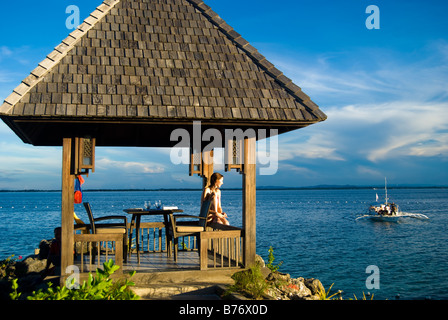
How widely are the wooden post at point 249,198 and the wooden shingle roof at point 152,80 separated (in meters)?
0.55

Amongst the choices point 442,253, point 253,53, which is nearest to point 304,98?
point 253,53

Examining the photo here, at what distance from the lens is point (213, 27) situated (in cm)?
949

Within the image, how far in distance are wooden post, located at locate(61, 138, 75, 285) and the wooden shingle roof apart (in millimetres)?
471

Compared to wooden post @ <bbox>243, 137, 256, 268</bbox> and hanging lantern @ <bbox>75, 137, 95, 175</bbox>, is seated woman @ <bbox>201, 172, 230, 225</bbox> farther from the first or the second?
hanging lantern @ <bbox>75, 137, 95, 175</bbox>

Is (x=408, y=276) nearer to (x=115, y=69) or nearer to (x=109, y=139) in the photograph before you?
(x=109, y=139)

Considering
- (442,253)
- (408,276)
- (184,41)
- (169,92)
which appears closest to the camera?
(169,92)

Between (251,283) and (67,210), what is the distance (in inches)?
128

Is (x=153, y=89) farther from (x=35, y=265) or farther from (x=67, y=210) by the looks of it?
(x=35, y=265)

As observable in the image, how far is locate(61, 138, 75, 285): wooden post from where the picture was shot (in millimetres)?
7660

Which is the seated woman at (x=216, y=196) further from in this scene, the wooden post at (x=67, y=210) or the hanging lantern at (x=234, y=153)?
the wooden post at (x=67, y=210)

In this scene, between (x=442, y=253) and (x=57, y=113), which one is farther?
(x=442, y=253)

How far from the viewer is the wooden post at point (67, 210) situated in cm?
766

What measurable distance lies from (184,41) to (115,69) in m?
1.58

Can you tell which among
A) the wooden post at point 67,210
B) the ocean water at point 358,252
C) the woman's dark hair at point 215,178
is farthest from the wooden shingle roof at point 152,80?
the ocean water at point 358,252
